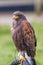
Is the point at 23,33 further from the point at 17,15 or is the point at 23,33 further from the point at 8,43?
the point at 8,43

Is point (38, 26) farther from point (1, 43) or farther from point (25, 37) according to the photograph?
point (25, 37)

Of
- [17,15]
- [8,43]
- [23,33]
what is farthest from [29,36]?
[8,43]

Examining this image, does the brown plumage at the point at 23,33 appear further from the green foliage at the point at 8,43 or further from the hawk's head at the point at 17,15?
the green foliage at the point at 8,43

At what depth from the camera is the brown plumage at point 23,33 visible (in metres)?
2.89

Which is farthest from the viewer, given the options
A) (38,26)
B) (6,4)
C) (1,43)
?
→ (6,4)

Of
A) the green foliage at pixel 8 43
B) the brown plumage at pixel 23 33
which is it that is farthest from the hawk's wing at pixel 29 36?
the green foliage at pixel 8 43

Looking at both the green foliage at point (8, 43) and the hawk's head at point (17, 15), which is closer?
the hawk's head at point (17, 15)

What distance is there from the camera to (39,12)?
12.5 m

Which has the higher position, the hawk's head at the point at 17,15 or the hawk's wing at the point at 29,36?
the hawk's head at the point at 17,15

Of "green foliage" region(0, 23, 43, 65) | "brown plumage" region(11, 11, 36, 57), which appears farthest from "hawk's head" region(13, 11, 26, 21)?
"green foliage" region(0, 23, 43, 65)

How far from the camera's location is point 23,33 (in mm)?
2908

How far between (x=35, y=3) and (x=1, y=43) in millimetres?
4141

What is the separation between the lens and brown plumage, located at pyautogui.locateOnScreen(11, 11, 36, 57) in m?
2.89

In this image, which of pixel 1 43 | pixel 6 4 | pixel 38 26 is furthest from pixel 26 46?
pixel 6 4
